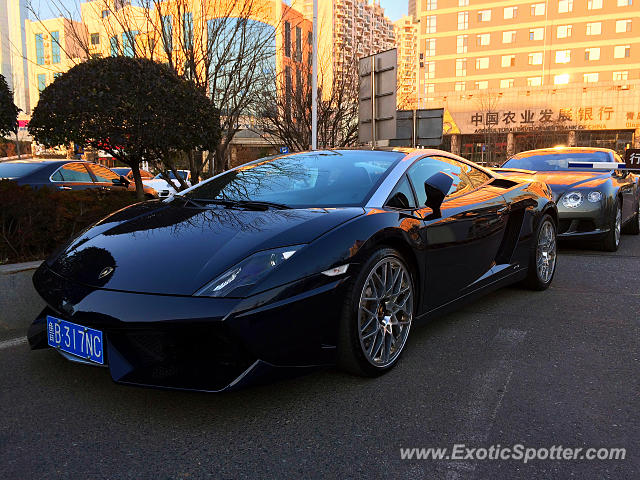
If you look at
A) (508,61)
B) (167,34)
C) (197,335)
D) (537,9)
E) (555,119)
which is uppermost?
(537,9)

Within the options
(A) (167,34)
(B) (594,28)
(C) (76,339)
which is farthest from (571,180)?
(B) (594,28)

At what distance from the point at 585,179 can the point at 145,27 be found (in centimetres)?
681

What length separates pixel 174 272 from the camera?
243 cm

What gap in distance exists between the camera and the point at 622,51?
55750mm

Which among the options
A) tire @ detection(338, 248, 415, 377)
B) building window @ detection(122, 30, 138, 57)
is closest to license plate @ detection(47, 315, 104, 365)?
tire @ detection(338, 248, 415, 377)

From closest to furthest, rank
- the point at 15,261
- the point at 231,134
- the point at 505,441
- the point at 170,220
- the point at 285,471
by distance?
1. the point at 285,471
2. the point at 505,441
3. the point at 170,220
4. the point at 15,261
5. the point at 231,134

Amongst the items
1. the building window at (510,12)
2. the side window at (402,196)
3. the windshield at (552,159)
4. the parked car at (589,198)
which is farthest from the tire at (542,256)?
the building window at (510,12)

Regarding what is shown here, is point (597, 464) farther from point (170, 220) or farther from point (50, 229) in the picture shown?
point (50, 229)

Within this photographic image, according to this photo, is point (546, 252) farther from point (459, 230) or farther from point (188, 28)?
point (188, 28)

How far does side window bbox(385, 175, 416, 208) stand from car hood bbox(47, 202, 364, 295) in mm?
323

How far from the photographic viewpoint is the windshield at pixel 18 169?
741 cm

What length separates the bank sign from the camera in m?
48.3

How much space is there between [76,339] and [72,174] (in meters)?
6.35

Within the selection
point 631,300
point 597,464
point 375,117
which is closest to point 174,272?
point 597,464
